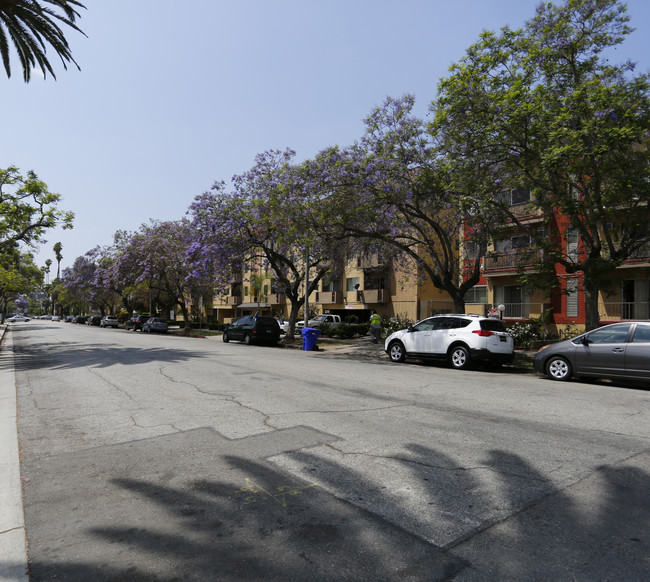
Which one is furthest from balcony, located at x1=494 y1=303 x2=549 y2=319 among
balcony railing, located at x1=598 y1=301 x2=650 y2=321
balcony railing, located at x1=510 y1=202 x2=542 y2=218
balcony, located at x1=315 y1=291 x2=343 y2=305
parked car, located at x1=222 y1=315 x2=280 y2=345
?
balcony, located at x1=315 y1=291 x2=343 y2=305

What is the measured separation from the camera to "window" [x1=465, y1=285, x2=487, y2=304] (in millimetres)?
31672

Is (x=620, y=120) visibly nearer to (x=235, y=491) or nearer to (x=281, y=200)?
(x=281, y=200)

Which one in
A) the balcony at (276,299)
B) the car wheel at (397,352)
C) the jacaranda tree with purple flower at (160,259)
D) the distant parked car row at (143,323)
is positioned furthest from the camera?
the balcony at (276,299)

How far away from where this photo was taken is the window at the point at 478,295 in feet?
104

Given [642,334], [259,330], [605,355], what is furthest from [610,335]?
[259,330]

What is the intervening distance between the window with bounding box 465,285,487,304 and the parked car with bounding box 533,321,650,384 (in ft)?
66.7

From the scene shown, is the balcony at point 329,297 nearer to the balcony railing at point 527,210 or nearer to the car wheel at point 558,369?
the balcony railing at point 527,210

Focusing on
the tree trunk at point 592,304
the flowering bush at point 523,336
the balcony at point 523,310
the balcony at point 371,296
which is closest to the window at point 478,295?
the balcony at point 523,310

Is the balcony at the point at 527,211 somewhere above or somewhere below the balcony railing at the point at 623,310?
above

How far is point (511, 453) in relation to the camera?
16.4 feet

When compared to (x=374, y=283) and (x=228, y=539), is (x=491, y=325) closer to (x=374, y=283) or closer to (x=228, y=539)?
(x=228, y=539)

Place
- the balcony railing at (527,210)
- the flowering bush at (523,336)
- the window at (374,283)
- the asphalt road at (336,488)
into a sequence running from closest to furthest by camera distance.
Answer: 1. the asphalt road at (336,488)
2. the balcony railing at (527,210)
3. the flowering bush at (523,336)
4. the window at (374,283)

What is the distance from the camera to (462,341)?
1395 centimetres

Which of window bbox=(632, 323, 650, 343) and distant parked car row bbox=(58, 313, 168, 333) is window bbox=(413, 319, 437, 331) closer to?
window bbox=(632, 323, 650, 343)
